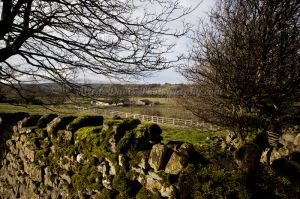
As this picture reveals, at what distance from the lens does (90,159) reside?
13.6 feet

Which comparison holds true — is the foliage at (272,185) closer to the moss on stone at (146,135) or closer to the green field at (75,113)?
the moss on stone at (146,135)

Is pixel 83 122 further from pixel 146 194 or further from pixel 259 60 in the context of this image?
pixel 259 60

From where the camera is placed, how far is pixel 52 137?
528 cm

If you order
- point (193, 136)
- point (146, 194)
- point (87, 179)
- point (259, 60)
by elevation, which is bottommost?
point (193, 136)

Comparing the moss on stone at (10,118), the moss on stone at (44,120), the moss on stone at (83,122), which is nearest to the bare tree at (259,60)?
the moss on stone at (83,122)

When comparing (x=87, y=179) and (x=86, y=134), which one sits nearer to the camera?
(x=87, y=179)

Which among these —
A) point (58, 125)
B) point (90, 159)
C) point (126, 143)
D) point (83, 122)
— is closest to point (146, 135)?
point (126, 143)

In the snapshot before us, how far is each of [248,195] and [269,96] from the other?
16.6 ft

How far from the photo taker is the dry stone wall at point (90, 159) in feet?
10.2

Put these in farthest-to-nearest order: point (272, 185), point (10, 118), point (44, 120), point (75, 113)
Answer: point (10, 118) → point (44, 120) → point (75, 113) → point (272, 185)

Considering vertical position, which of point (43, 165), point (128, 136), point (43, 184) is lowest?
point (43, 184)

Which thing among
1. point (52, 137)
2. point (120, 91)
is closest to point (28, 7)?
point (120, 91)

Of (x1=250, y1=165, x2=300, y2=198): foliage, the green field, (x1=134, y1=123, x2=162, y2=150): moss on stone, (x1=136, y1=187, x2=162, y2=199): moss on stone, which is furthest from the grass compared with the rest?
(x1=250, y1=165, x2=300, y2=198): foliage

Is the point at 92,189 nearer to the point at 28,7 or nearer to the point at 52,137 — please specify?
the point at 52,137
